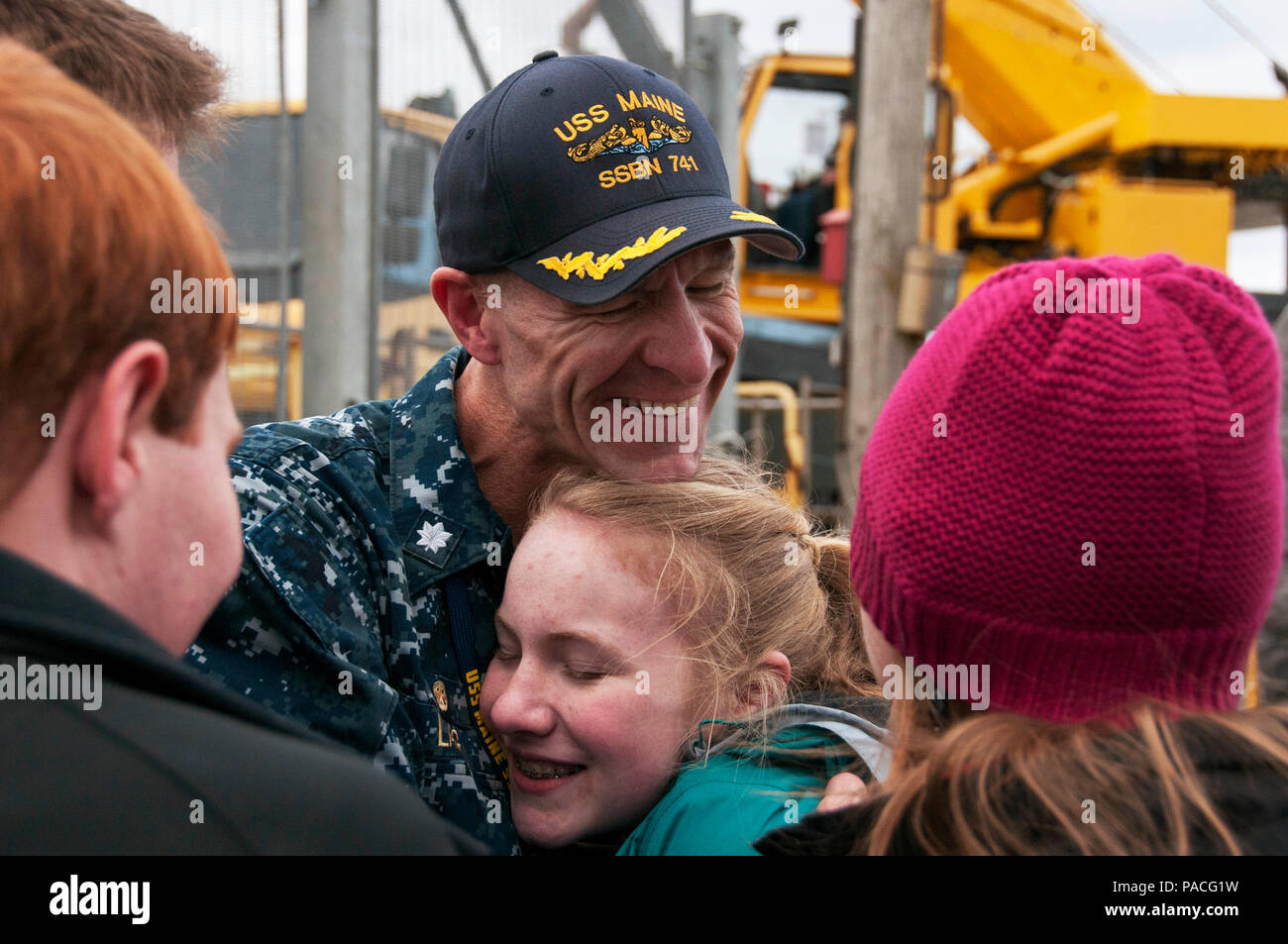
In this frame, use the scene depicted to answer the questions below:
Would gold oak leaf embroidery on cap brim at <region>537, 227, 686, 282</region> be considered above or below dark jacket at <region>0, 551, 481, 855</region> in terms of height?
above

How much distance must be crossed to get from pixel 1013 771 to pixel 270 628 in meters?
1.07

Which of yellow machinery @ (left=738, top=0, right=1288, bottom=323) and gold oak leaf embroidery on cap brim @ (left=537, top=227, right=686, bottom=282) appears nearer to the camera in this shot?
gold oak leaf embroidery on cap brim @ (left=537, top=227, right=686, bottom=282)

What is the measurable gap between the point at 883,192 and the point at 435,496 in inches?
143

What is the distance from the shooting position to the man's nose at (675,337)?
2.11m

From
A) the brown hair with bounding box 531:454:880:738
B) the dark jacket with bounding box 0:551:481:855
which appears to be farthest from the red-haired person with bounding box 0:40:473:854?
the brown hair with bounding box 531:454:880:738

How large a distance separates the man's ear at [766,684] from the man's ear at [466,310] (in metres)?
0.73

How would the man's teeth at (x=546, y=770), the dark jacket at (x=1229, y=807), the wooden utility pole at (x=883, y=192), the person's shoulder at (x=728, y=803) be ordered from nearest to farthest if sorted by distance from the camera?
1. the dark jacket at (x=1229, y=807)
2. the person's shoulder at (x=728, y=803)
3. the man's teeth at (x=546, y=770)
4. the wooden utility pole at (x=883, y=192)

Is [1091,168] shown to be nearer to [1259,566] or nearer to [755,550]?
[755,550]

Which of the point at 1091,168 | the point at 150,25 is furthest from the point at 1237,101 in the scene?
the point at 150,25

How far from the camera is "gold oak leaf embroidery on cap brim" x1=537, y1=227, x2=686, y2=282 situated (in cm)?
197

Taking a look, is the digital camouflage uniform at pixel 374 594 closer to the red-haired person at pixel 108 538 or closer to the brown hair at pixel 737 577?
the brown hair at pixel 737 577

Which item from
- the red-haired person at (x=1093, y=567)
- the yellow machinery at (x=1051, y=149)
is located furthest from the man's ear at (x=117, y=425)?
the yellow machinery at (x=1051, y=149)

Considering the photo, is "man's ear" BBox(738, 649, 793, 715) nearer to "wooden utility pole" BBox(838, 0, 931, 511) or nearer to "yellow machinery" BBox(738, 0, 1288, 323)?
"wooden utility pole" BBox(838, 0, 931, 511)
